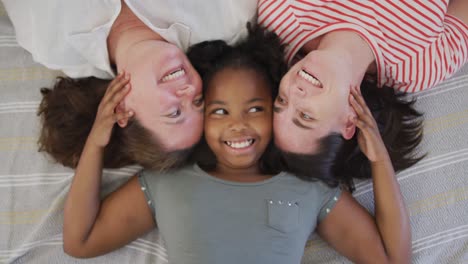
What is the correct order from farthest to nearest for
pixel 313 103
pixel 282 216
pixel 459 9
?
1. pixel 459 9
2. pixel 282 216
3. pixel 313 103

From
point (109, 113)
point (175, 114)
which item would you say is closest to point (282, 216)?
point (175, 114)

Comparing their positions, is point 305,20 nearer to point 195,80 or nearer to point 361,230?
point 195,80

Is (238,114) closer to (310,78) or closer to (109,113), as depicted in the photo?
(310,78)

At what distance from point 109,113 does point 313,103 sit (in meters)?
0.44

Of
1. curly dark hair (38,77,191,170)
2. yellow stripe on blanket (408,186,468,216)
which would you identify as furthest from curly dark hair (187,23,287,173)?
yellow stripe on blanket (408,186,468,216)

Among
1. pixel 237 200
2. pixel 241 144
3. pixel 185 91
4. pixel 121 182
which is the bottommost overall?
pixel 121 182

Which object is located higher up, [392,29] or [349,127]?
[392,29]

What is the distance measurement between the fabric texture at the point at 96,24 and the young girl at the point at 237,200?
0.16 feet

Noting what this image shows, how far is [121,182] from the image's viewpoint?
3.99 feet

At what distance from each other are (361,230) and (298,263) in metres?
0.17

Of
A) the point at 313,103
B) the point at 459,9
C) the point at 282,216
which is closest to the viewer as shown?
the point at 313,103

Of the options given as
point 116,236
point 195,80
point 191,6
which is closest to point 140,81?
point 195,80

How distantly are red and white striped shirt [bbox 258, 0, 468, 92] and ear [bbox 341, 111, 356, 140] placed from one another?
0.17m

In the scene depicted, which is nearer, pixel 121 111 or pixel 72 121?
pixel 121 111
